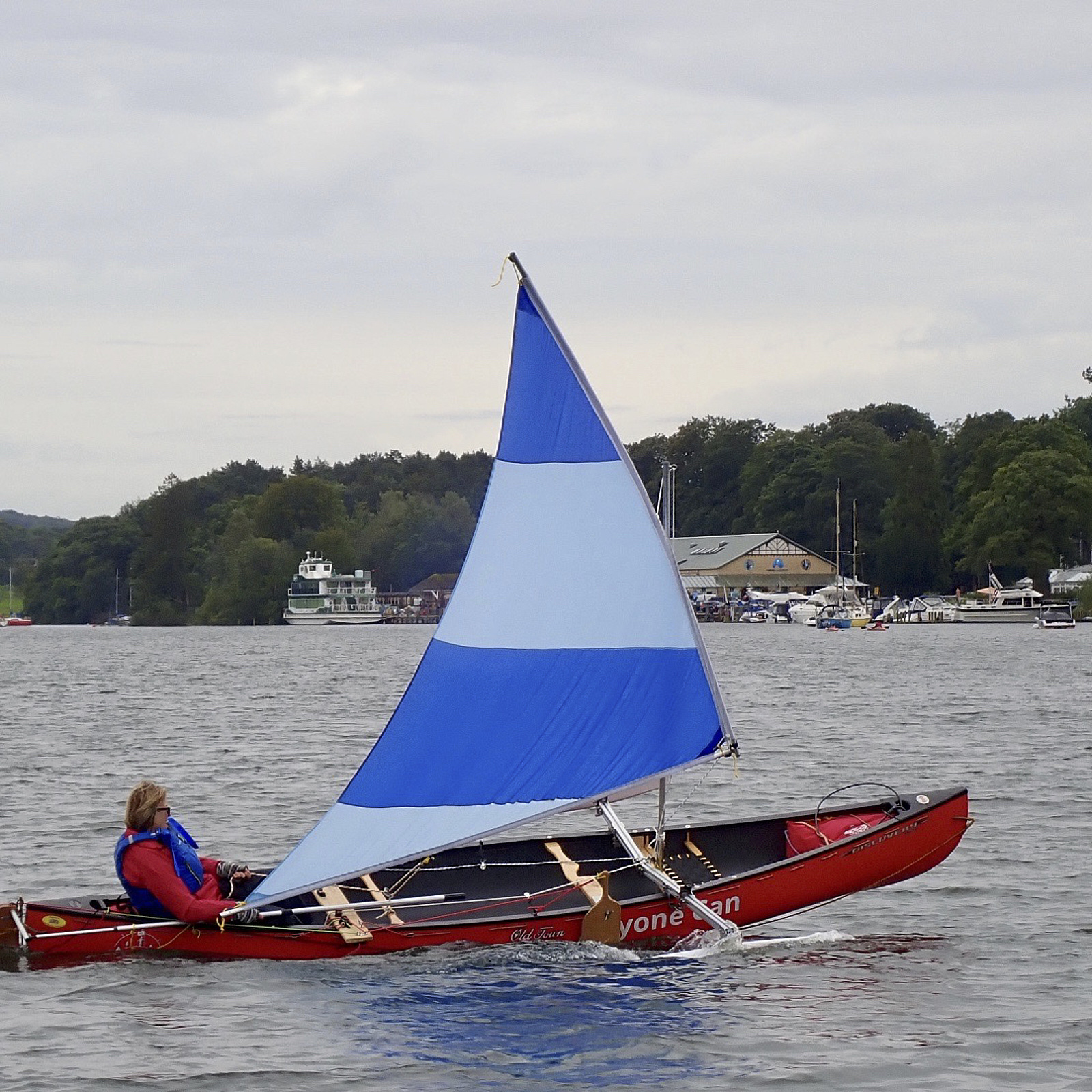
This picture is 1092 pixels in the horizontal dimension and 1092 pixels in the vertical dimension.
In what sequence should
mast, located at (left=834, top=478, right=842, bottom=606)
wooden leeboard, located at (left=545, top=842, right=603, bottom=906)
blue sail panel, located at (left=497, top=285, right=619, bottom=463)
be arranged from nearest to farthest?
blue sail panel, located at (left=497, top=285, right=619, bottom=463), wooden leeboard, located at (left=545, top=842, right=603, bottom=906), mast, located at (left=834, top=478, right=842, bottom=606)

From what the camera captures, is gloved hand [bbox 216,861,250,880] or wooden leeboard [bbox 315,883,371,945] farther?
gloved hand [bbox 216,861,250,880]

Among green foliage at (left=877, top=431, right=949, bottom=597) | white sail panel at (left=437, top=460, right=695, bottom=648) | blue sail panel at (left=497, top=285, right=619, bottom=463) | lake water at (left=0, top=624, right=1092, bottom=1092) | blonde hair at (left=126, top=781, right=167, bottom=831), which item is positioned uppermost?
green foliage at (left=877, top=431, right=949, bottom=597)

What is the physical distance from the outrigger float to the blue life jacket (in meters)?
0.13

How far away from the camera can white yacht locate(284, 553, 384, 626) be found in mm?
162500

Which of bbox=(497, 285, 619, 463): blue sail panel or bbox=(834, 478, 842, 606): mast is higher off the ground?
bbox=(834, 478, 842, 606): mast

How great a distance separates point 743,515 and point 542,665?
164070 mm

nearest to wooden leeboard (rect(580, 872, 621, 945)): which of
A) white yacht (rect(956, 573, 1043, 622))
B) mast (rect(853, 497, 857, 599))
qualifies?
white yacht (rect(956, 573, 1043, 622))

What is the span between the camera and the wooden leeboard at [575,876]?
50.4 ft

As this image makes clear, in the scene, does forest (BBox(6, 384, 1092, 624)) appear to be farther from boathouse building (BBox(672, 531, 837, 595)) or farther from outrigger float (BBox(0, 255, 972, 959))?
outrigger float (BBox(0, 255, 972, 959))

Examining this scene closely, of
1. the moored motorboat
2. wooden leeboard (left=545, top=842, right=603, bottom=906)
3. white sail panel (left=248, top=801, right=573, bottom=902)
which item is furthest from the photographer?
the moored motorboat

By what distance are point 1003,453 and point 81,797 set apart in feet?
358

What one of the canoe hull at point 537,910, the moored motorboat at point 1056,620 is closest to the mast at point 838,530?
the moored motorboat at point 1056,620

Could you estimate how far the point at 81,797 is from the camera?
2775 cm

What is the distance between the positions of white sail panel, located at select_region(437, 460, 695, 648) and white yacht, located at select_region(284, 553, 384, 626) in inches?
5772
